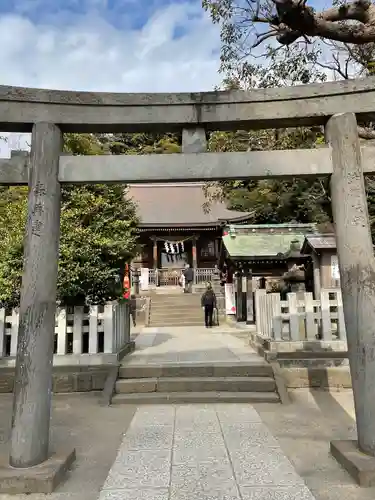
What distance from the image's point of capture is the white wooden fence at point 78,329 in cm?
728

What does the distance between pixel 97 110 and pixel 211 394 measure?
4727 mm

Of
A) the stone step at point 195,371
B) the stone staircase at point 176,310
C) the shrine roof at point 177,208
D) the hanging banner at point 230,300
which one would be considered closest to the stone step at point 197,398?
the stone step at point 195,371

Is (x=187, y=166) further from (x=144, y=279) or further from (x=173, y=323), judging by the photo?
(x=144, y=279)

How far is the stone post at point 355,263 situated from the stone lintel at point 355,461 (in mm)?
94

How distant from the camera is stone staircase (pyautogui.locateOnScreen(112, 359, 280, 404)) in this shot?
632 centimetres

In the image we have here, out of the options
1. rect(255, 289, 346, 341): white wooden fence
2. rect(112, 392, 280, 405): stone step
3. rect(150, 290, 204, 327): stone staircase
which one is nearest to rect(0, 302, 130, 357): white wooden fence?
rect(112, 392, 280, 405): stone step

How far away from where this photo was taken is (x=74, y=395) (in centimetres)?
684

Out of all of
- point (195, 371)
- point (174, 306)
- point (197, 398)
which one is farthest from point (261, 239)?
point (197, 398)

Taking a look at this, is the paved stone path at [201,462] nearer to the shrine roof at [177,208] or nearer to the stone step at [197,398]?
the stone step at [197,398]

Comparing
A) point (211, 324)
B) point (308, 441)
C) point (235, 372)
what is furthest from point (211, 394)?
point (211, 324)

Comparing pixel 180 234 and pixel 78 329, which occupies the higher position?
pixel 180 234

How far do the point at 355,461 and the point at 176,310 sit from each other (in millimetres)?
16319

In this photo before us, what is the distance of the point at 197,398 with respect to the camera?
630 centimetres

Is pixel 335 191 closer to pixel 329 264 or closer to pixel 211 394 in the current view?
pixel 211 394
